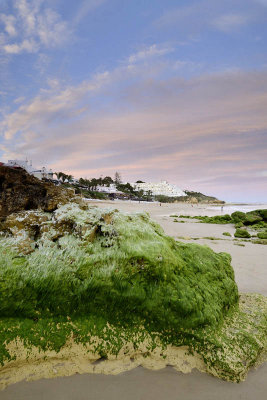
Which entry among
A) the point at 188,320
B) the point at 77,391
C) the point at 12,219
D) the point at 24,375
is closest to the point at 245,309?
the point at 188,320

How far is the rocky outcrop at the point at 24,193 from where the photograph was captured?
412 cm

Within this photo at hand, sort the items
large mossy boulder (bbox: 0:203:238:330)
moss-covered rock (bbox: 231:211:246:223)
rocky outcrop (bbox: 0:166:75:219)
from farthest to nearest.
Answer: moss-covered rock (bbox: 231:211:246:223) < rocky outcrop (bbox: 0:166:75:219) < large mossy boulder (bbox: 0:203:238:330)

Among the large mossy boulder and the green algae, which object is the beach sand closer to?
the green algae

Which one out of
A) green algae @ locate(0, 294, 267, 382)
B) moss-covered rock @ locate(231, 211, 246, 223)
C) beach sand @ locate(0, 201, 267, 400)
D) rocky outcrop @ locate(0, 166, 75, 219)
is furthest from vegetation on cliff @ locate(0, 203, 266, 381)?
moss-covered rock @ locate(231, 211, 246, 223)

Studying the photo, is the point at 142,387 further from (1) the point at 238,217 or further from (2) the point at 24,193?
(1) the point at 238,217

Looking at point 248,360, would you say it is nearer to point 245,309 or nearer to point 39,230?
point 245,309

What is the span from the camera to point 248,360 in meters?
2.93

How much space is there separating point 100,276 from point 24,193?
236 centimetres

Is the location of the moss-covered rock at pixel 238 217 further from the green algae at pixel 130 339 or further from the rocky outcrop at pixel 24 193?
the rocky outcrop at pixel 24 193

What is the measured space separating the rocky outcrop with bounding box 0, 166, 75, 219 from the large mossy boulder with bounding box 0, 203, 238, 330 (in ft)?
1.33

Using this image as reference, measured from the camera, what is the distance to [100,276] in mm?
3072

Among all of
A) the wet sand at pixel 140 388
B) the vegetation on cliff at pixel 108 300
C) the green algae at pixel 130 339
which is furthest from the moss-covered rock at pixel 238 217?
the wet sand at pixel 140 388

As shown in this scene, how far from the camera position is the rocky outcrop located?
4.12 meters

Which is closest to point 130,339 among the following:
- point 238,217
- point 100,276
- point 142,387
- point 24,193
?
point 142,387
